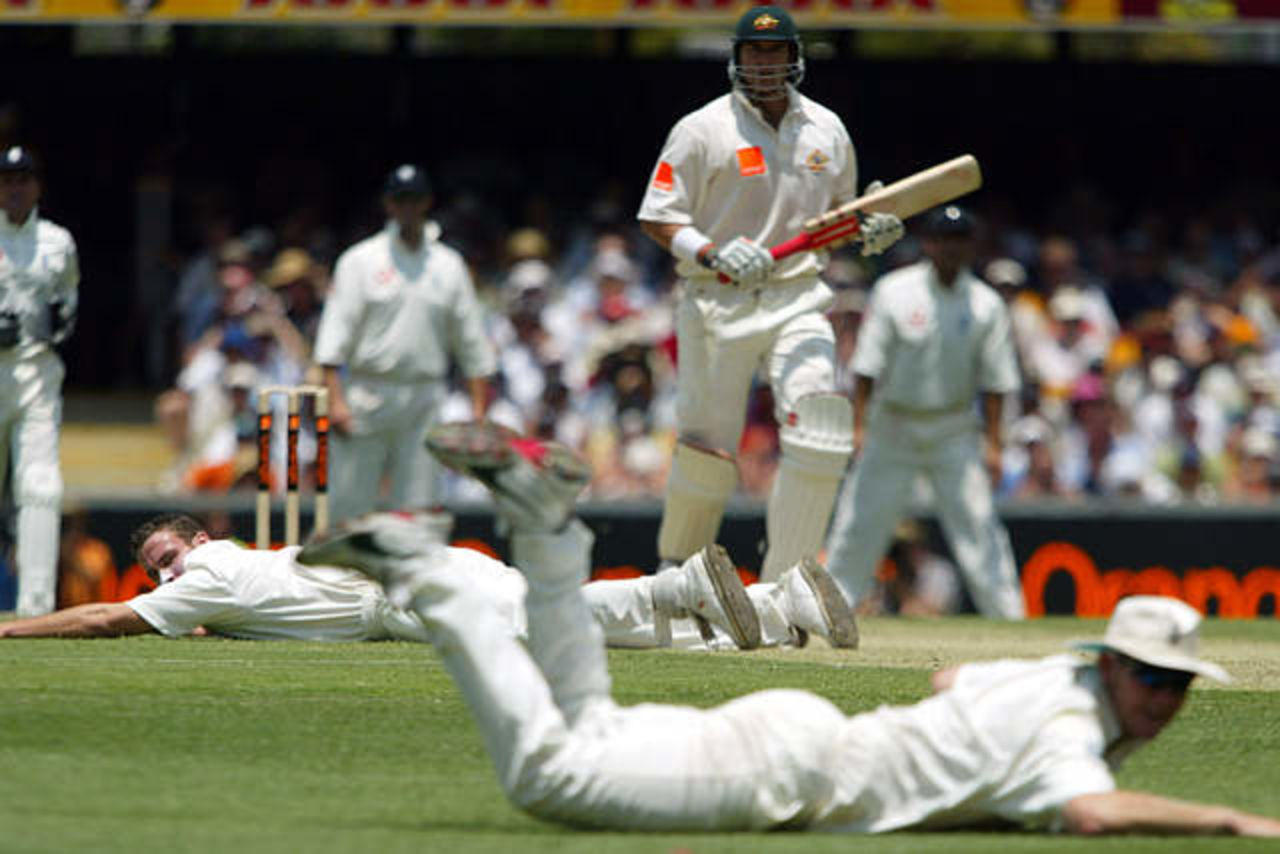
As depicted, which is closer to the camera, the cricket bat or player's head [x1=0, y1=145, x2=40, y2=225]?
the cricket bat

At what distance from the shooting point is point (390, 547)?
211 inches

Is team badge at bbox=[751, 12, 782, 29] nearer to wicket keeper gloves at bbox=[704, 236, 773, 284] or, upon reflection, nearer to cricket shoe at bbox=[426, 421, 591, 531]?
wicket keeper gloves at bbox=[704, 236, 773, 284]

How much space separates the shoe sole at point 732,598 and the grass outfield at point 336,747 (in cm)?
11

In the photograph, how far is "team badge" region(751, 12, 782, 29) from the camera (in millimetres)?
8758

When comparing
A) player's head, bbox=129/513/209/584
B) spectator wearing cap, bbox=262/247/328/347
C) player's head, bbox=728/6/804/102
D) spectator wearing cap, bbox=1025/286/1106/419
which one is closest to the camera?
player's head, bbox=129/513/209/584

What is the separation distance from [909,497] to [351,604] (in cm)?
502

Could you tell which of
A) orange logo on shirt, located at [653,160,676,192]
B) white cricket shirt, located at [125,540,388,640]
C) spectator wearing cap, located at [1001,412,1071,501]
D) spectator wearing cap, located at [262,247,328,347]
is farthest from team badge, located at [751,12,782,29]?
spectator wearing cap, located at [262,247,328,347]

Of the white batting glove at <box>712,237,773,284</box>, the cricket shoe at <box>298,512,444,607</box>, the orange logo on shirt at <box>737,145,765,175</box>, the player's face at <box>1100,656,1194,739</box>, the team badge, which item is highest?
the team badge

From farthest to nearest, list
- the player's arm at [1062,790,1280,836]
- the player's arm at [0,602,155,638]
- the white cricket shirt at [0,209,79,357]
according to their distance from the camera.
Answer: the white cricket shirt at [0,209,79,357] → the player's arm at [0,602,155,638] → the player's arm at [1062,790,1280,836]

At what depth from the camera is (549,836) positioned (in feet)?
18.1

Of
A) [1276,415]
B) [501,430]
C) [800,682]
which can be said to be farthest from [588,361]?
[501,430]

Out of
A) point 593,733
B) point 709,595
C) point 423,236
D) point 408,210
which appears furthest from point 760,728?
point 423,236

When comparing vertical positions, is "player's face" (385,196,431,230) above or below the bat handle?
below

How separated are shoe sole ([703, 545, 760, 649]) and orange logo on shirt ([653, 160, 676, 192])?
1.55m
